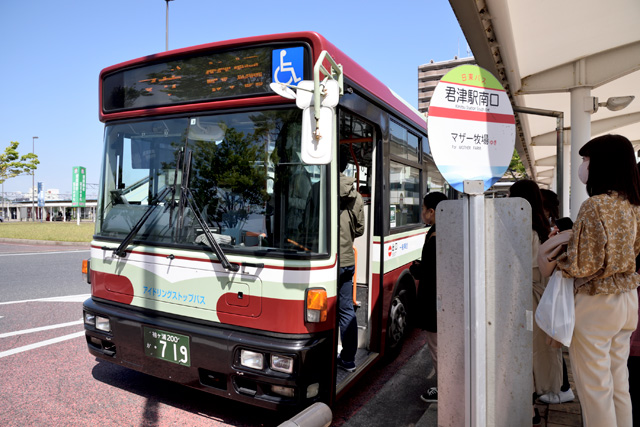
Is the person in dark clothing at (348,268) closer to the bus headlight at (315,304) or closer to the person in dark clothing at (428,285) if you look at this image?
the person in dark clothing at (428,285)

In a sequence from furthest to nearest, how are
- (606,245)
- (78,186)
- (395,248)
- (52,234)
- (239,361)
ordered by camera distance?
1. (78,186)
2. (52,234)
3. (395,248)
4. (239,361)
5. (606,245)

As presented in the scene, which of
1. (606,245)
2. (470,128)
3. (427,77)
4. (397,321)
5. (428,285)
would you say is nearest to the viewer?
(606,245)

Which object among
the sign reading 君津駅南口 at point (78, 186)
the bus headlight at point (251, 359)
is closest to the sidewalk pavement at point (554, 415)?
the bus headlight at point (251, 359)

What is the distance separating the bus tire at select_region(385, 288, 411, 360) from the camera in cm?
489

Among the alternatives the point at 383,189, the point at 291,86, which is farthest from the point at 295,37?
the point at 383,189

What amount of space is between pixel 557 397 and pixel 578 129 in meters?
4.83

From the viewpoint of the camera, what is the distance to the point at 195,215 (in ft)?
11.6

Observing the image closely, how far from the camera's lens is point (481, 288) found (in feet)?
8.25

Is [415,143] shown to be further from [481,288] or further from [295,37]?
[481,288]

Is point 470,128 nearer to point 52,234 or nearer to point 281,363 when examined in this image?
point 281,363

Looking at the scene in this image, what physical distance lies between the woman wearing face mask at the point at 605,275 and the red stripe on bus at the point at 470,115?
1.76ft

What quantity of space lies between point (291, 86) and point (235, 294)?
5.05 ft

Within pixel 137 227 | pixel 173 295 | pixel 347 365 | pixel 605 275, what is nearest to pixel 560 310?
pixel 605 275

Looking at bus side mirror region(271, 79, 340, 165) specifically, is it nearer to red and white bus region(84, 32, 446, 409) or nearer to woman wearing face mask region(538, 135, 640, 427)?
red and white bus region(84, 32, 446, 409)
